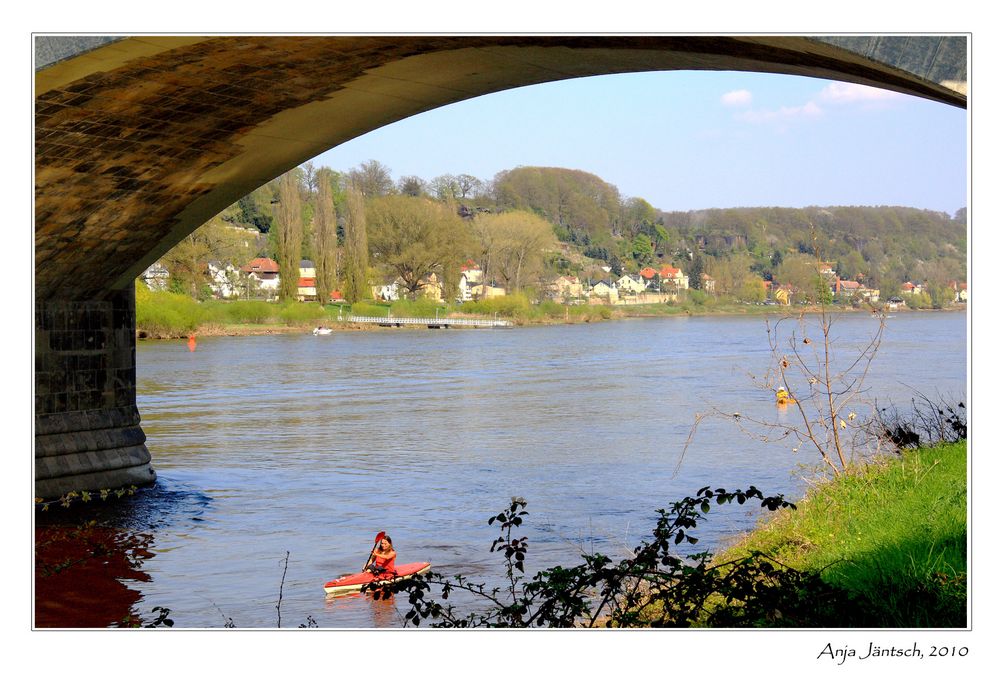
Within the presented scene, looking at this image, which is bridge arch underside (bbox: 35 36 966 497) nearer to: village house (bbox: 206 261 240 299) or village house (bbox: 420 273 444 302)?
village house (bbox: 206 261 240 299)

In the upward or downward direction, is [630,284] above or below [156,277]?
above

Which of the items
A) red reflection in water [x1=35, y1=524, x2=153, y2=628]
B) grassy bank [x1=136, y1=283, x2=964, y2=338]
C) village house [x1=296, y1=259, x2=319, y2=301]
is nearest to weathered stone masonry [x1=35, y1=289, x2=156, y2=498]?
red reflection in water [x1=35, y1=524, x2=153, y2=628]

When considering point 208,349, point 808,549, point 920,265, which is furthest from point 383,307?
point 808,549

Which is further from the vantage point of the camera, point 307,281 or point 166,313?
point 307,281

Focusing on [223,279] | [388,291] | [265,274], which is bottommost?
[388,291]

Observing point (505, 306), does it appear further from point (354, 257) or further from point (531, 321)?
point (354, 257)

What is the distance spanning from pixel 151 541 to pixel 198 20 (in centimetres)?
686

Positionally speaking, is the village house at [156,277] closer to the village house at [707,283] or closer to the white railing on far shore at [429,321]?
the white railing on far shore at [429,321]

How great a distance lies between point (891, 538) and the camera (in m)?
5.65

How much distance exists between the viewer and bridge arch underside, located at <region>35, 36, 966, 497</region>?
520 cm

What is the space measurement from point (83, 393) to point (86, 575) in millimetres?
2031

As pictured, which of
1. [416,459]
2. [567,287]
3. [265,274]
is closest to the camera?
[416,459]

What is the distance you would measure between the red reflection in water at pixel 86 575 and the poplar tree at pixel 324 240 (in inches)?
1755

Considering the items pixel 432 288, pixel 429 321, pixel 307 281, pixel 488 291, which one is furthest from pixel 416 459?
pixel 488 291
